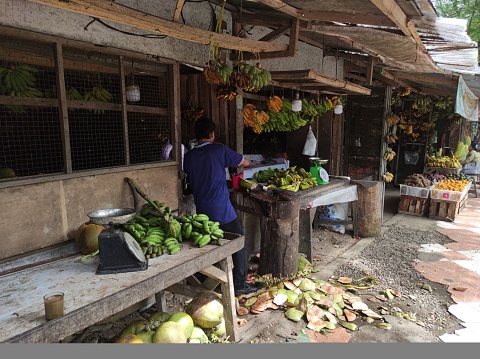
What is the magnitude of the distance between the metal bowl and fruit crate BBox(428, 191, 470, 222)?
8.24 m

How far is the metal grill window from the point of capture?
126 inches

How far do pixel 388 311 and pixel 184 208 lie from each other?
307 cm

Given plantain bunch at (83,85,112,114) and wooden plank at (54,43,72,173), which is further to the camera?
plantain bunch at (83,85,112,114)

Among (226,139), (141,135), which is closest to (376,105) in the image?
(226,139)

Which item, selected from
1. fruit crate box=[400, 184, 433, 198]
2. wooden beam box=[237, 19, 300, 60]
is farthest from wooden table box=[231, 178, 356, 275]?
fruit crate box=[400, 184, 433, 198]

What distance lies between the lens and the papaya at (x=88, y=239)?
321cm

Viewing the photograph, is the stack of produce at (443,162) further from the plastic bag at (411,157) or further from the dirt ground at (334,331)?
the dirt ground at (334,331)

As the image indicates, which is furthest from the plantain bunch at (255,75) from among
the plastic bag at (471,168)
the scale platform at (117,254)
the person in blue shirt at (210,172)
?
the plastic bag at (471,168)

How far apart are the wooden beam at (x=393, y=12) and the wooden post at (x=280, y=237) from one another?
2468 mm

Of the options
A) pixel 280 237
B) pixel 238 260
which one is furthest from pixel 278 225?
pixel 238 260

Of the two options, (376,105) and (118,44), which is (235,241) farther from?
(376,105)

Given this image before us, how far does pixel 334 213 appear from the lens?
7434mm

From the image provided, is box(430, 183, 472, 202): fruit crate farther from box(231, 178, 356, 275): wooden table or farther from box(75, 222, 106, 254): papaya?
box(75, 222, 106, 254): papaya

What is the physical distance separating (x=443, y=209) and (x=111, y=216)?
27.8 ft
